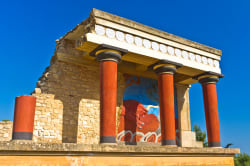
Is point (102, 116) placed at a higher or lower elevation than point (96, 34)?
lower

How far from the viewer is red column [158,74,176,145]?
381 inches

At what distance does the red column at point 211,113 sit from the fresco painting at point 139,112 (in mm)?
2517

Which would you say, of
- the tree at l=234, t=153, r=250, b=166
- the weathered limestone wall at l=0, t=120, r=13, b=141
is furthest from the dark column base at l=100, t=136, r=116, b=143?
the tree at l=234, t=153, r=250, b=166

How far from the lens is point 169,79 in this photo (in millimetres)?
10352

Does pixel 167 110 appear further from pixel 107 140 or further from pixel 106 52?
pixel 106 52

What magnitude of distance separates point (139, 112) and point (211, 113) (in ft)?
11.2

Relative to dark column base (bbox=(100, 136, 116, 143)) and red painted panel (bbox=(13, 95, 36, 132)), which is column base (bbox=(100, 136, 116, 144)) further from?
red painted panel (bbox=(13, 95, 36, 132))

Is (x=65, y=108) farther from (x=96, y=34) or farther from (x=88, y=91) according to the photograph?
(x=96, y=34)

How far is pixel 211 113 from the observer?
11680 millimetres

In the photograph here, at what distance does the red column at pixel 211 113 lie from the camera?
11.4 metres

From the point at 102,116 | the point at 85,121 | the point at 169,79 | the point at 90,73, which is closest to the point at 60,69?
the point at 90,73

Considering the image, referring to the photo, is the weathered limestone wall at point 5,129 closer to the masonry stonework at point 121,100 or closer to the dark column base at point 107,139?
the masonry stonework at point 121,100

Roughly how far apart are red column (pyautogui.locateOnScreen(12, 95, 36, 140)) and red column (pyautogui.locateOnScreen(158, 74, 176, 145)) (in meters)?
5.02

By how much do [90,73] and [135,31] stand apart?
117 inches
